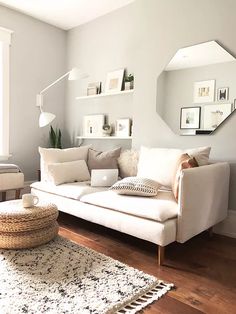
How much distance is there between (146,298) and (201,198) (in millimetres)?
866

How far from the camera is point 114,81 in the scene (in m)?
3.41

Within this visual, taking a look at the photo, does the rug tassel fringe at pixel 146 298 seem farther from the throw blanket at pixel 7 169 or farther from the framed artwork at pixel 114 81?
the framed artwork at pixel 114 81

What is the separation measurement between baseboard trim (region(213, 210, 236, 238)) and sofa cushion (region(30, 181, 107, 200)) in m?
1.17

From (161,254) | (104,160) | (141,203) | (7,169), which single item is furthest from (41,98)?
(161,254)

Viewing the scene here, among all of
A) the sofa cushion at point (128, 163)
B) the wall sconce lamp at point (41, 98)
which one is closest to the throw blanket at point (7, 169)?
the wall sconce lamp at point (41, 98)

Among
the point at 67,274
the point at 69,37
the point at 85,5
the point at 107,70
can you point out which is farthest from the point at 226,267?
the point at 69,37

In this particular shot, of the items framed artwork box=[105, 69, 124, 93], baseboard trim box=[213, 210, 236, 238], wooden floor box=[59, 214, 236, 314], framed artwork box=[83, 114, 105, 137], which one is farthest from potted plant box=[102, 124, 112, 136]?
baseboard trim box=[213, 210, 236, 238]

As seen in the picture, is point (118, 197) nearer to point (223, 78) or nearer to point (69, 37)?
point (223, 78)

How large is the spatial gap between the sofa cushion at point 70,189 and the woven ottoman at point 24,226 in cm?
41

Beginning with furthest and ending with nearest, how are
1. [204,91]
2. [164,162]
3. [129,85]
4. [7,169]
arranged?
1. [129,85]
2. [7,169]
3. [204,91]
4. [164,162]

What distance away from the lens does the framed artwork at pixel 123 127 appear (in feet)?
10.8

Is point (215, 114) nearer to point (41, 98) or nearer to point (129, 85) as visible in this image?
point (129, 85)

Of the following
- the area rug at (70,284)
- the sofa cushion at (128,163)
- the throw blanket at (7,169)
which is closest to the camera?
the area rug at (70,284)

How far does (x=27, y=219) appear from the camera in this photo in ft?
6.21
